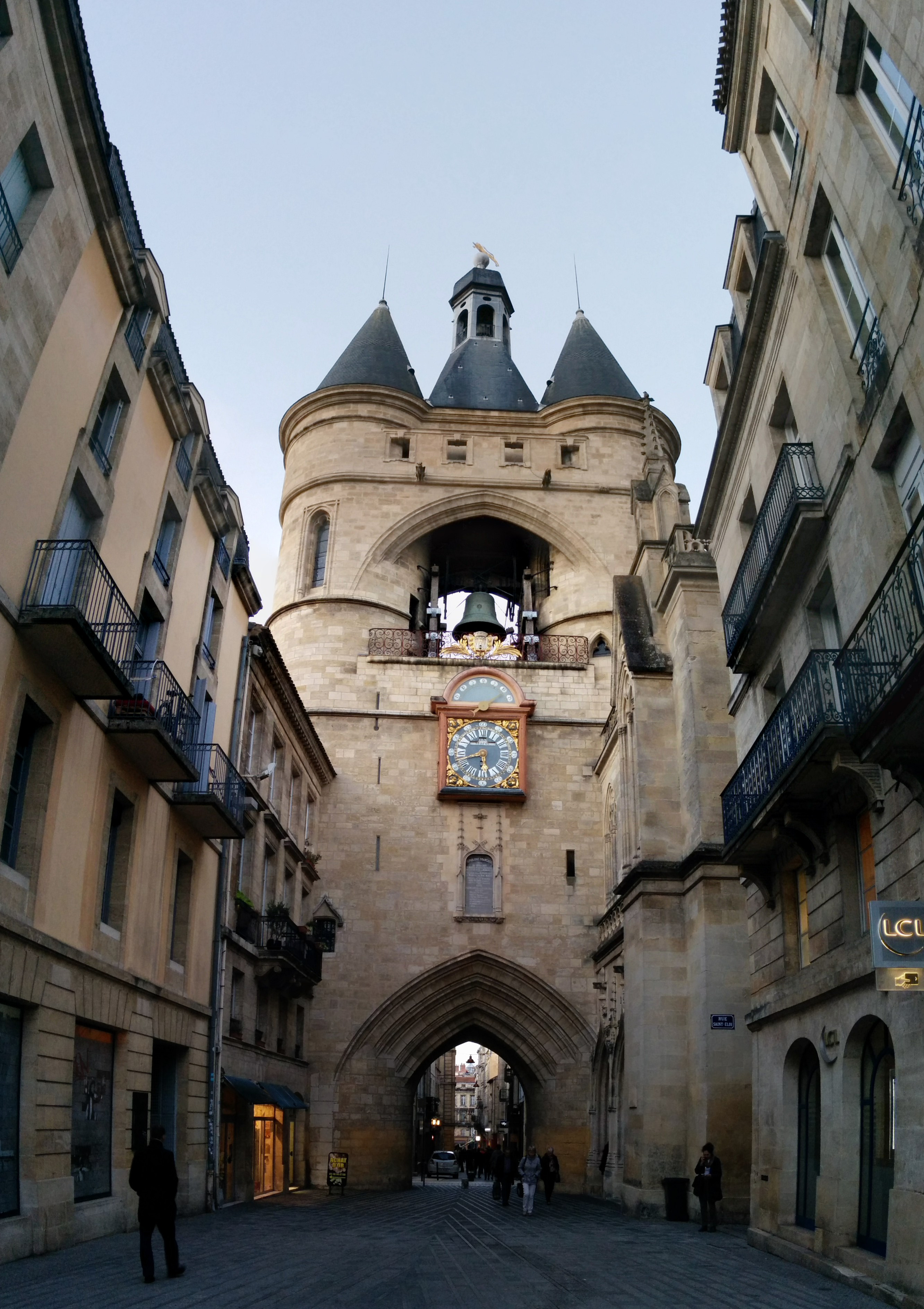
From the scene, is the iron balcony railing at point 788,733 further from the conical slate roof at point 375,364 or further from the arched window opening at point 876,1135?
the conical slate roof at point 375,364

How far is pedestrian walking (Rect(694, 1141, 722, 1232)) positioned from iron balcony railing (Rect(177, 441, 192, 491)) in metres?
11.3

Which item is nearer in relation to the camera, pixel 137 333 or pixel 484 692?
pixel 137 333

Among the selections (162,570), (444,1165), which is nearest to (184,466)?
(162,570)

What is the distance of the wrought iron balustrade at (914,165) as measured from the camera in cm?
788

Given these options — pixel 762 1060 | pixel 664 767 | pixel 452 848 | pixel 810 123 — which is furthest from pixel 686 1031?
pixel 810 123

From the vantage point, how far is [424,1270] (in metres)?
10.0

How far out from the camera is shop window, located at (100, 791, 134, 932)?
42.5ft

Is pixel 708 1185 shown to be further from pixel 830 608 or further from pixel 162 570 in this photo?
pixel 162 570

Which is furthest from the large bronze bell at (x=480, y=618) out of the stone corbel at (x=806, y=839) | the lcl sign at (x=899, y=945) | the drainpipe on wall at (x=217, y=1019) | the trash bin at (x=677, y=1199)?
the lcl sign at (x=899, y=945)

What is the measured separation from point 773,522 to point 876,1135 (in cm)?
598

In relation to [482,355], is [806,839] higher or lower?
lower

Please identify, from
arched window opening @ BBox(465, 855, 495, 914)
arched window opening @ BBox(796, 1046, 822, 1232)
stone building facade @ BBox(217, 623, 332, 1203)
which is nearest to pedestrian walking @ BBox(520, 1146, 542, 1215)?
stone building facade @ BBox(217, 623, 332, 1203)

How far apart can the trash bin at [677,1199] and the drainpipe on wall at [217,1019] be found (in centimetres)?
664

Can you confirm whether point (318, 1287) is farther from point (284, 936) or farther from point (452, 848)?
point (452, 848)
